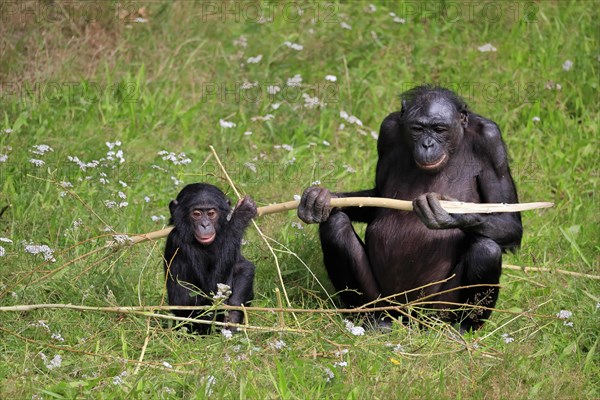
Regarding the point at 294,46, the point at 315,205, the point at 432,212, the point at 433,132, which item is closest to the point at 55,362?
the point at 315,205

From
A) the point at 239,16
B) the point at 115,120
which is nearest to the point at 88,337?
the point at 115,120

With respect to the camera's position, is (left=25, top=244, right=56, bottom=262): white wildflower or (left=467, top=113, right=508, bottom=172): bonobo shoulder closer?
(left=25, top=244, right=56, bottom=262): white wildflower

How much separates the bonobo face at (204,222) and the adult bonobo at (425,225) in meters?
0.60

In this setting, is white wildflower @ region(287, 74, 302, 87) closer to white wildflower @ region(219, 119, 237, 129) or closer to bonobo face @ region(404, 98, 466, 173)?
white wildflower @ region(219, 119, 237, 129)

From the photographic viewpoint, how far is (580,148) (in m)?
9.53

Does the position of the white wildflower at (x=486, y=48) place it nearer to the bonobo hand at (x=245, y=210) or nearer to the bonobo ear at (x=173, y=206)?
the bonobo hand at (x=245, y=210)

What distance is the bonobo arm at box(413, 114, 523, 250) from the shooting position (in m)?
6.73

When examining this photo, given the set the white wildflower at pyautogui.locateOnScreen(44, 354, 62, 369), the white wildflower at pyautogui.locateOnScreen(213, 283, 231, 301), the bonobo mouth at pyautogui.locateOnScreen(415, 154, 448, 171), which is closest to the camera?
the white wildflower at pyautogui.locateOnScreen(44, 354, 62, 369)

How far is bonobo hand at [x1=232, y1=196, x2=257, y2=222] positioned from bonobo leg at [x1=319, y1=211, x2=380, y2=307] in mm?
568

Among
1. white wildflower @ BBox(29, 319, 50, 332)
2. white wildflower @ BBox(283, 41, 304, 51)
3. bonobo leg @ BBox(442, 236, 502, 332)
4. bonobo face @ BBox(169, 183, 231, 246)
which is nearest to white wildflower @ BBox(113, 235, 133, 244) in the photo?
bonobo face @ BBox(169, 183, 231, 246)

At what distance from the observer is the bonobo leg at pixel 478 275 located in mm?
6648

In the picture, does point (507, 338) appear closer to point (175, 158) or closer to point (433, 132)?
point (433, 132)

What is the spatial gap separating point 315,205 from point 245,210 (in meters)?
0.47

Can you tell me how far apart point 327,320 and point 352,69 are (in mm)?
4317
